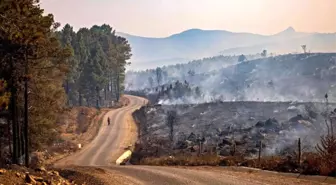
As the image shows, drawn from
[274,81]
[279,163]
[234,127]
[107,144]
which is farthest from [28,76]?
[274,81]

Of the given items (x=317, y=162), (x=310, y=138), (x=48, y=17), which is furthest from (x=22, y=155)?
(x=310, y=138)

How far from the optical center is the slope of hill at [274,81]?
107 meters

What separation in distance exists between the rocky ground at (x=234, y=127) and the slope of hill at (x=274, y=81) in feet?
81.1

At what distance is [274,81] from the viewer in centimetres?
12781

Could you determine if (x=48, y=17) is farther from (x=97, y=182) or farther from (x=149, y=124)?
(x=149, y=124)

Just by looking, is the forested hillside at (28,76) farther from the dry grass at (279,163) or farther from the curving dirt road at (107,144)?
the dry grass at (279,163)

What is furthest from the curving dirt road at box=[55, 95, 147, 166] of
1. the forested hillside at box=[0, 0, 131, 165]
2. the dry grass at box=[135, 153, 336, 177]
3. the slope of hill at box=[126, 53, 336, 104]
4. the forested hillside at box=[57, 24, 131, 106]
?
the slope of hill at box=[126, 53, 336, 104]

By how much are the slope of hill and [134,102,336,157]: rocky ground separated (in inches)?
973

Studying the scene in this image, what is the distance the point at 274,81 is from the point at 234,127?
75.8 metres

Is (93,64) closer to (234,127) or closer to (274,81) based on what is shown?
(234,127)

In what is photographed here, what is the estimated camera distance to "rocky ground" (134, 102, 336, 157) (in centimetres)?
4091

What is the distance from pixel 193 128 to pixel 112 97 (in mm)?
42199

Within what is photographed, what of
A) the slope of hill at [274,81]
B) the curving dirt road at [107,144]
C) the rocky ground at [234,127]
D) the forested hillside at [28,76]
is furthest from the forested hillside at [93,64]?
the forested hillside at [28,76]

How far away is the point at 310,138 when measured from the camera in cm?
4331
